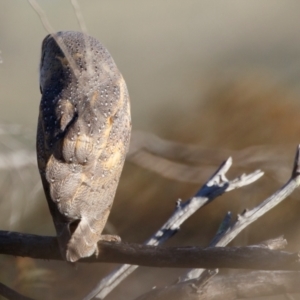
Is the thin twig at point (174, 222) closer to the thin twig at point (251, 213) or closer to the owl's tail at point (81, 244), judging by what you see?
the thin twig at point (251, 213)

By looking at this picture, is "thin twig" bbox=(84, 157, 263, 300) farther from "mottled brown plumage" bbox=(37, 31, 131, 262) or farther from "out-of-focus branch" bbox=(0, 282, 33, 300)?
"out-of-focus branch" bbox=(0, 282, 33, 300)

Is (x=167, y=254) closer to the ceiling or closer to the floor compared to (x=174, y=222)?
closer to the ceiling

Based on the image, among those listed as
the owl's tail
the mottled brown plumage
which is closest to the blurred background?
the mottled brown plumage

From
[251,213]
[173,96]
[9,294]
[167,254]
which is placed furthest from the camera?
[173,96]

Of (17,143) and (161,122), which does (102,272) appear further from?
(17,143)

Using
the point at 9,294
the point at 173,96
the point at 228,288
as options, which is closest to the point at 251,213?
the point at 228,288

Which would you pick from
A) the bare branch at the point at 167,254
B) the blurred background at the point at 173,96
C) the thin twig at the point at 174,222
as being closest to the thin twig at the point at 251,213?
the thin twig at the point at 174,222

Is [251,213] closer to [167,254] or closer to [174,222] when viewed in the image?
[174,222]
